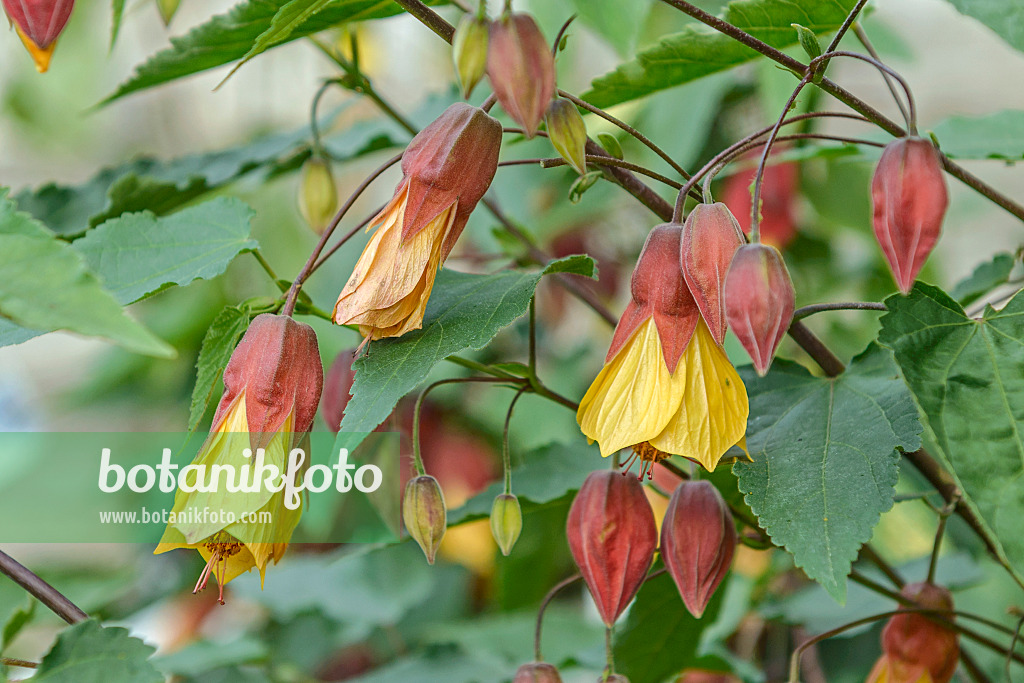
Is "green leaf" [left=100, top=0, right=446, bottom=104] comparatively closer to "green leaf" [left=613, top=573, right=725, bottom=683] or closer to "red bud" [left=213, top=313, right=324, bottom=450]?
"red bud" [left=213, top=313, right=324, bottom=450]

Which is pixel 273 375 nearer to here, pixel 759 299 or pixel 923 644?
pixel 759 299

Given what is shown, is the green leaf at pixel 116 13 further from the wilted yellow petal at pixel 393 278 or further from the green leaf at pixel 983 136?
the green leaf at pixel 983 136

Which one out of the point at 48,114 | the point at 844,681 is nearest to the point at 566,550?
the point at 844,681

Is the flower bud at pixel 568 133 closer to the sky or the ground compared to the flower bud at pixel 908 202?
closer to the sky

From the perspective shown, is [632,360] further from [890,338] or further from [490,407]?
[490,407]

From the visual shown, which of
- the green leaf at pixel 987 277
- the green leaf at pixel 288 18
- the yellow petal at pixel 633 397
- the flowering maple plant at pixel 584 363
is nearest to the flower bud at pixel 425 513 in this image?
the flowering maple plant at pixel 584 363

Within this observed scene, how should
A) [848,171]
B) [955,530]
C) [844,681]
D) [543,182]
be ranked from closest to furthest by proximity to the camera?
1. [844,681]
2. [955,530]
3. [848,171]
4. [543,182]

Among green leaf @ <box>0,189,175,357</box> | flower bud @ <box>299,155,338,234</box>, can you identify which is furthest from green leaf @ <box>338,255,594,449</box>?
flower bud @ <box>299,155,338,234</box>
